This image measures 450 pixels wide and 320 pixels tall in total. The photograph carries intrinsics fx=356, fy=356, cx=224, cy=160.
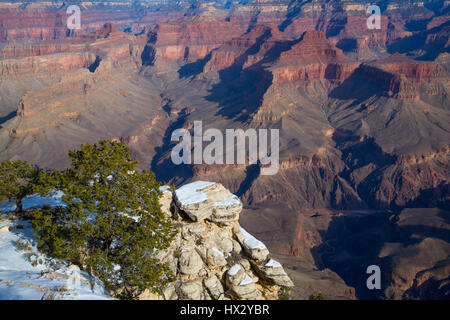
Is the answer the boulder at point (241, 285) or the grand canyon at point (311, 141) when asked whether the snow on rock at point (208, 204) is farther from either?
the grand canyon at point (311, 141)

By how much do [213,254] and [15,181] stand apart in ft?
50.4

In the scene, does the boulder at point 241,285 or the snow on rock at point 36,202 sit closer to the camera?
the boulder at point 241,285

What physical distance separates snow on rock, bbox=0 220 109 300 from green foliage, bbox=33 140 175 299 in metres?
0.77

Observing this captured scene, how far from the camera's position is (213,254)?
942 inches

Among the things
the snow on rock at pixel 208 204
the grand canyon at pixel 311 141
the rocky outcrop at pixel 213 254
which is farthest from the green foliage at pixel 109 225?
the grand canyon at pixel 311 141

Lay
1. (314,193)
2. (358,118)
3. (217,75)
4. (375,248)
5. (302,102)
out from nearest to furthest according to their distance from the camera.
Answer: (375,248), (314,193), (358,118), (302,102), (217,75)

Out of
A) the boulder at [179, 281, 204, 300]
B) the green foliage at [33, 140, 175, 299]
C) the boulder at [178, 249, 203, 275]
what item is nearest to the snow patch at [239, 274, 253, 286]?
the boulder at [179, 281, 204, 300]

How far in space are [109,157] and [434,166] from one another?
98.1 m

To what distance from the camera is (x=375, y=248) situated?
66.6 metres

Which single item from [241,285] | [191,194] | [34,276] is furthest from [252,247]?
[34,276]

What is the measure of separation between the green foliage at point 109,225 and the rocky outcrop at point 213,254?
1600 millimetres

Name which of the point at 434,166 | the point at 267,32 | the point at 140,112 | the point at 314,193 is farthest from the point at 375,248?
the point at 267,32

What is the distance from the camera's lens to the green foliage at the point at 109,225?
67.4 feet
